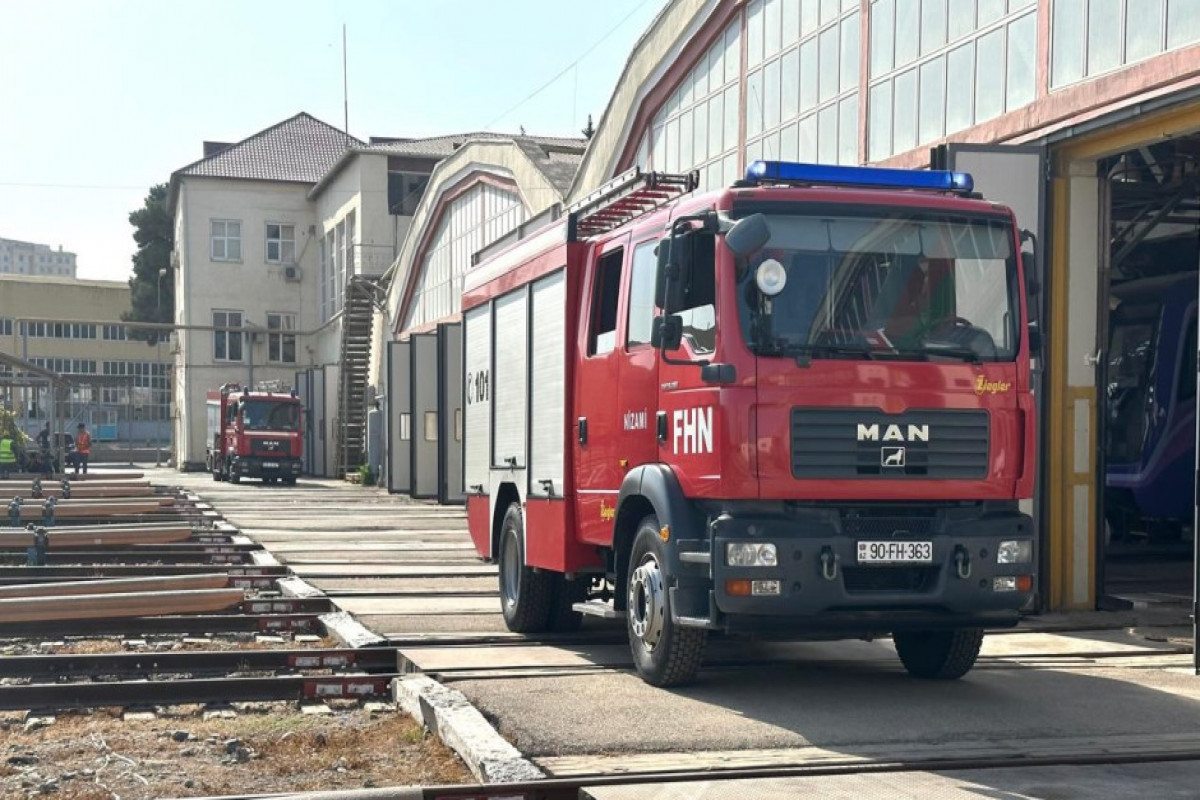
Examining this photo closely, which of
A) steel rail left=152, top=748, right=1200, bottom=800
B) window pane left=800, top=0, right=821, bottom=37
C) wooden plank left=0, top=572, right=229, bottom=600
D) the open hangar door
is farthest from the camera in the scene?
window pane left=800, top=0, right=821, bottom=37

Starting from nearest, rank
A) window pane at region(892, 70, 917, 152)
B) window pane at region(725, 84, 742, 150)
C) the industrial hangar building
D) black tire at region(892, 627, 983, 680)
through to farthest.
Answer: black tire at region(892, 627, 983, 680) < the industrial hangar building < window pane at region(892, 70, 917, 152) < window pane at region(725, 84, 742, 150)

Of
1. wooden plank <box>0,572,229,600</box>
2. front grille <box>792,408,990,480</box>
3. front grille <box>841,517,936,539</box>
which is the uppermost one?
front grille <box>792,408,990,480</box>

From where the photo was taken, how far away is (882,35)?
1720 cm

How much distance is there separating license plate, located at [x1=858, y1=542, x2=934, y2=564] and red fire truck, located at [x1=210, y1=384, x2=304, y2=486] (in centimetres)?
4151

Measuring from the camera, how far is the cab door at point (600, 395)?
10227mm

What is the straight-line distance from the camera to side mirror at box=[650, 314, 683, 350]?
911cm

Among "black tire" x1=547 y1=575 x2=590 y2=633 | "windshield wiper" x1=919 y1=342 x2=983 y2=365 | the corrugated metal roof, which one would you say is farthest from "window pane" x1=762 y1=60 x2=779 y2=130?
the corrugated metal roof

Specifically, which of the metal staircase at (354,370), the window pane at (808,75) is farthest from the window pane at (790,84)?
the metal staircase at (354,370)

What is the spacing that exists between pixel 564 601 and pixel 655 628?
2870 millimetres

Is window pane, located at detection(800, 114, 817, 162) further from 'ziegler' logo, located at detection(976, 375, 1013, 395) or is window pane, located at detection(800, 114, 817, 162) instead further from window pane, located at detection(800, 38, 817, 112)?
'ziegler' logo, located at detection(976, 375, 1013, 395)

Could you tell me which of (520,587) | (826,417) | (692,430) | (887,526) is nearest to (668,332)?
(692,430)

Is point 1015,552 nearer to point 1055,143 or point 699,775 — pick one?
point 699,775

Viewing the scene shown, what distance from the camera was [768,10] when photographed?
20.5 meters

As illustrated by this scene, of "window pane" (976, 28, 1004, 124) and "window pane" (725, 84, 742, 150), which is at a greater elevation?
"window pane" (725, 84, 742, 150)
